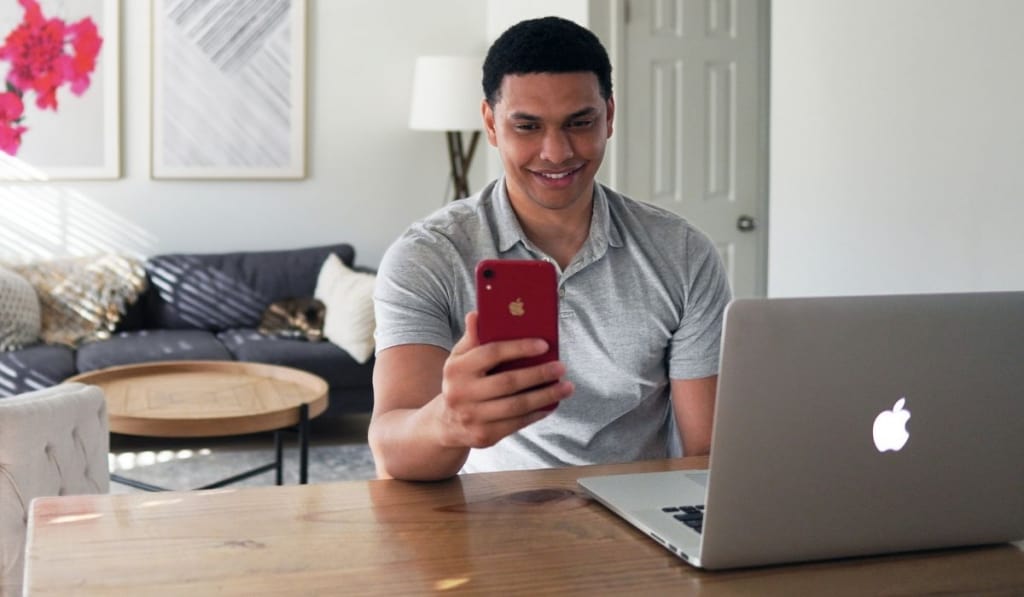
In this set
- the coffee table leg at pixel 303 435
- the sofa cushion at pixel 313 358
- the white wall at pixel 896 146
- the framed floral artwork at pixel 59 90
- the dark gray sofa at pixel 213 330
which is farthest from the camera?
the framed floral artwork at pixel 59 90

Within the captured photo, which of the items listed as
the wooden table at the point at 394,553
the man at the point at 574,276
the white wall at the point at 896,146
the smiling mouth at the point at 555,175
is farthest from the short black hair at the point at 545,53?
the white wall at the point at 896,146

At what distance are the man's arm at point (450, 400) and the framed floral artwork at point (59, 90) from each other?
3.98m

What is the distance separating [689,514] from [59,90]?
14.9 ft

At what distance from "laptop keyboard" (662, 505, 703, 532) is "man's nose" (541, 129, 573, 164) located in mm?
612


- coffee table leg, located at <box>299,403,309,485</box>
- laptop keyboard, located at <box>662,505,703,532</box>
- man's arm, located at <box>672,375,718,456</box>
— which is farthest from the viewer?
coffee table leg, located at <box>299,403,309,485</box>

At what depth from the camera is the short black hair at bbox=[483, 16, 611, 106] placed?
5.91 feet

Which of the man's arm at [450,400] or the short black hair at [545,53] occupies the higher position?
the short black hair at [545,53]

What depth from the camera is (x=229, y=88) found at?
5469mm

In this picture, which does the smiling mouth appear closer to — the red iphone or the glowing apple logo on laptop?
the red iphone

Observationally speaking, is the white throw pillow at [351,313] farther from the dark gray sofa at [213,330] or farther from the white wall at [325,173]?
the white wall at [325,173]

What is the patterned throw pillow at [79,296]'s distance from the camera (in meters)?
4.85

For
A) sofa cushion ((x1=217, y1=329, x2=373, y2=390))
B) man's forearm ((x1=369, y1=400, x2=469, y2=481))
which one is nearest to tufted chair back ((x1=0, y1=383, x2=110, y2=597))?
man's forearm ((x1=369, y1=400, x2=469, y2=481))

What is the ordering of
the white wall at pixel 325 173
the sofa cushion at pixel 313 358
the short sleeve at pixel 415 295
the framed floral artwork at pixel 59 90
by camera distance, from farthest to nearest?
the white wall at pixel 325 173, the framed floral artwork at pixel 59 90, the sofa cushion at pixel 313 358, the short sleeve at pixel 415 295

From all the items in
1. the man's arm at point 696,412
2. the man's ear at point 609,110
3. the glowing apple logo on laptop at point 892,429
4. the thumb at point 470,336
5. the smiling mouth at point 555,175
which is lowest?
the man's arm at point 696,412
